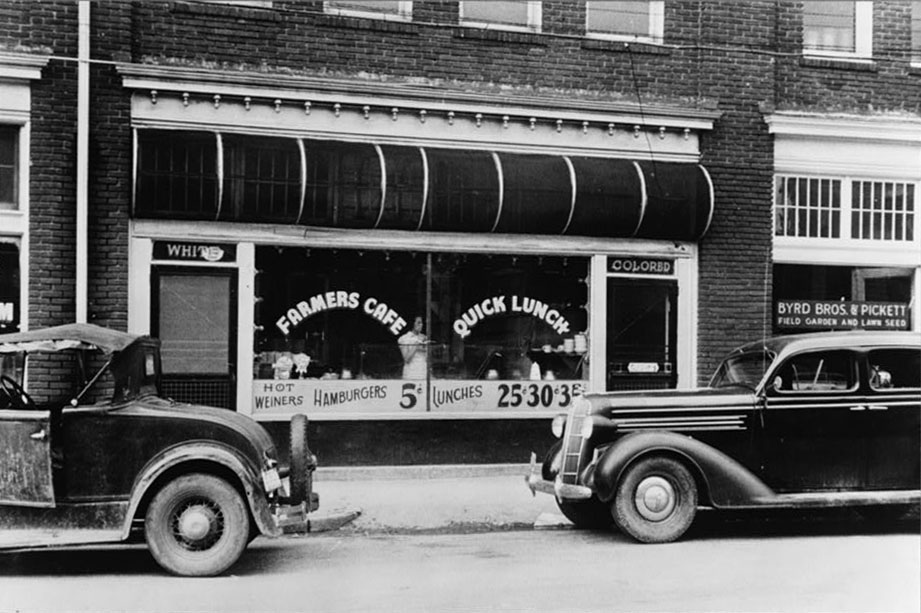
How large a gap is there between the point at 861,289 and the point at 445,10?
6.87 meters

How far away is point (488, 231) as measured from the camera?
12.1 metres

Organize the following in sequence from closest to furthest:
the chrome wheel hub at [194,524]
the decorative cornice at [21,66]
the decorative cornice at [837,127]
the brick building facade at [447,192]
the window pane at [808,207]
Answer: the chrome wheel hub at [194,524], the decorative cornice at [21,66], the brick building facade at [447,192], the decorative cornice at [837,127], the window pane at [808,207]

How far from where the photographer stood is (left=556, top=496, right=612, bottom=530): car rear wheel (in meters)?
9.41

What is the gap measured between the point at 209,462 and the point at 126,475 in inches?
24.7

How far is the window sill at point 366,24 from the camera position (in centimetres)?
1169

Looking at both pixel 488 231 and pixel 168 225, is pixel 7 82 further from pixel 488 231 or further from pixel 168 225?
pixel 488 231

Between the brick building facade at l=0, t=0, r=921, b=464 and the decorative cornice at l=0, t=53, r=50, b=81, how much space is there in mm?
27

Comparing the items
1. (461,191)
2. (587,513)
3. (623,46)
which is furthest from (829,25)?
(587,513)

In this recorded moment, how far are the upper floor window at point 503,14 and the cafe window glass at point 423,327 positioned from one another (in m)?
2.94

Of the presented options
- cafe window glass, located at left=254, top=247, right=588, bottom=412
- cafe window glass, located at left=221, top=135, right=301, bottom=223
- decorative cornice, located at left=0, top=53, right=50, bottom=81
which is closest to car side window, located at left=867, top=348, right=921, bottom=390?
cafe window glass, located at left=254, top=247, right=588, bottom=412

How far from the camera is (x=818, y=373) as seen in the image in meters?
9.17

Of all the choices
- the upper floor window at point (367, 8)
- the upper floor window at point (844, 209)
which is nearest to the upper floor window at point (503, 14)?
the upper floor window at point (367, 8)

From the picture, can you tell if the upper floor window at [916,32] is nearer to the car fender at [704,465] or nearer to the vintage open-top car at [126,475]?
the car fender at [704,465]

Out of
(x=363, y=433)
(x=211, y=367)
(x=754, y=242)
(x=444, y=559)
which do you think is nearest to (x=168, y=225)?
(x=211, y=367)
